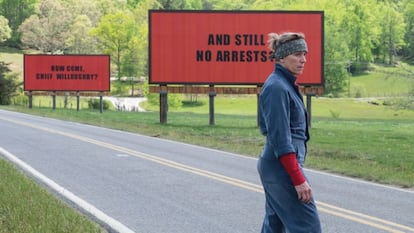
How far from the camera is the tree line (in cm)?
8200

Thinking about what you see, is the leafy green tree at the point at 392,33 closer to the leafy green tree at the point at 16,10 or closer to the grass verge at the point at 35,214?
the grass verge at the point at 35,214

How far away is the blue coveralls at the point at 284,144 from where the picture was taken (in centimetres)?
450

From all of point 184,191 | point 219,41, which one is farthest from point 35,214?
point 219,41

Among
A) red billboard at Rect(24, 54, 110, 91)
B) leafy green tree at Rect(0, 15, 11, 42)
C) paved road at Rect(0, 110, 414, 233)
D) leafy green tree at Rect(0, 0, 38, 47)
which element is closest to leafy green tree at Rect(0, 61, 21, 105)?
red billboard at Rect(24, 54, 110, 91)

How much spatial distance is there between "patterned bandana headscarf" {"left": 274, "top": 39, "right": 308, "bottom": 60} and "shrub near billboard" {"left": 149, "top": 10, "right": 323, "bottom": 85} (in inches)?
1099

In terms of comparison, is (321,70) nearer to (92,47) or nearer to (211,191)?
(211,191)

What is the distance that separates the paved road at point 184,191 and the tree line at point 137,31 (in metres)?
43.7

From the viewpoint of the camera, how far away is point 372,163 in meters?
16.2

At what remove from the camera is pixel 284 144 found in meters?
4.45

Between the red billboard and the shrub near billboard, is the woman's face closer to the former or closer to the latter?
the shrub near billboard

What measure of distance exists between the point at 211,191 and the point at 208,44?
22.3 metres

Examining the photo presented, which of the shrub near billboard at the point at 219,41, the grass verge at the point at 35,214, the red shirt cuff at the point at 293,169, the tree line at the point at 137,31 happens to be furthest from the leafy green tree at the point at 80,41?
the red shirt cuff at the point at 293,169

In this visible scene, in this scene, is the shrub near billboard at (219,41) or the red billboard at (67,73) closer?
the shrub near billboard at (219,41)

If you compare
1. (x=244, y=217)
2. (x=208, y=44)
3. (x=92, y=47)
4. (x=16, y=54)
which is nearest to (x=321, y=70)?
(x=208, y=44)
